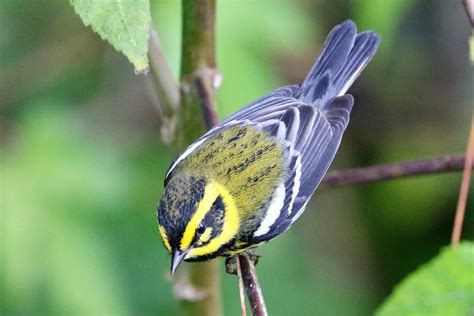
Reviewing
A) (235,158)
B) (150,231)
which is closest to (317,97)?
(235,158)

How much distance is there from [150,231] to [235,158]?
104cm

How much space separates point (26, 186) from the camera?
2.83 metres

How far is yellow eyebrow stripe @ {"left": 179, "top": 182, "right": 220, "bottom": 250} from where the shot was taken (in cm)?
203

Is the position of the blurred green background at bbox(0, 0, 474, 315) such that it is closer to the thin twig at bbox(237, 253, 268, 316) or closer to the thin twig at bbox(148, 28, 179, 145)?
the thin twig at bbox(237, 253, 268, 316)

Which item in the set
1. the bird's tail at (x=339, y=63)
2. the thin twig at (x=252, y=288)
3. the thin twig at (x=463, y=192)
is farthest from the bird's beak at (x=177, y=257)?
the bird's tail at (x=339, y=63)

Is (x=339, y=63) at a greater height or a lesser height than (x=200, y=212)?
greater

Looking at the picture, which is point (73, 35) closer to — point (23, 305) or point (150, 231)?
point (150, 231)

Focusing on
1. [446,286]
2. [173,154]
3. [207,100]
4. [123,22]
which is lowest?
[446,286]

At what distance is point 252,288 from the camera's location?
1624 mm

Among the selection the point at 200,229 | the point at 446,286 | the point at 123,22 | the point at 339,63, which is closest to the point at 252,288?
the point at 446,286

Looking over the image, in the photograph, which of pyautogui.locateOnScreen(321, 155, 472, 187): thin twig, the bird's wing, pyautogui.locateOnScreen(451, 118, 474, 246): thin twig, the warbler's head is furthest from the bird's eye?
pyautogui.locateOnScreen(451, 118, 474, 246): thin twig

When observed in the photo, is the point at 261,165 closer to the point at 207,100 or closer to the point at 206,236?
the point at 206,236

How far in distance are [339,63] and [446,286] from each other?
1444 mm

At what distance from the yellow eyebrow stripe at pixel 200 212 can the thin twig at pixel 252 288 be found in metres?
0.13
